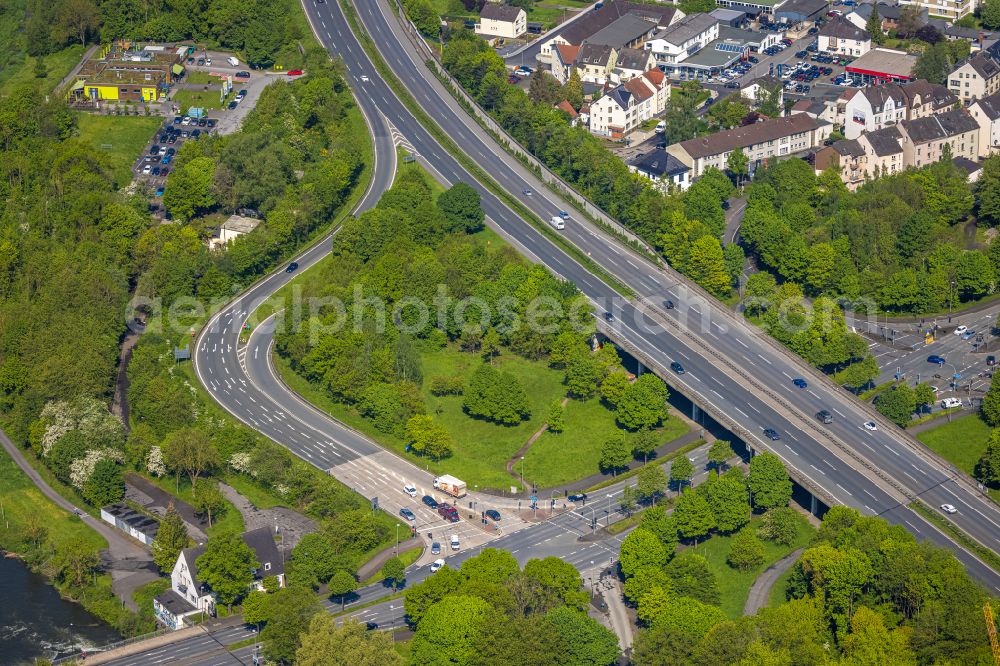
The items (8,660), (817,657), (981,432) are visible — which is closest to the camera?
(817,657)

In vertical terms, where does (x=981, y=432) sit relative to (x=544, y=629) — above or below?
below

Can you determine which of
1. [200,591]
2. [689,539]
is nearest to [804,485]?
[689,539]

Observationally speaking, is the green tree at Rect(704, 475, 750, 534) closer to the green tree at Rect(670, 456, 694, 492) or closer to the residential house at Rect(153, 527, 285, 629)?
the green tree at Rect(670, 456, 694, 492)

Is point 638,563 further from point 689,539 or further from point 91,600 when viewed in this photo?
point 91,600

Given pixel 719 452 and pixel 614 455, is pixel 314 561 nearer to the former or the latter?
pixel 614 455

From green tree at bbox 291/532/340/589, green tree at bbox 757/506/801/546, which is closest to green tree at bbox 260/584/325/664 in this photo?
green tree at bbox 291/532/340/589

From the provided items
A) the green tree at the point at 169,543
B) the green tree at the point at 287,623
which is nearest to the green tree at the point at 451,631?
the green tree at the point at 287,623

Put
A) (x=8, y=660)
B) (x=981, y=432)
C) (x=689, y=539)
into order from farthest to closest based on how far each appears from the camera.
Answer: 1. (x=981, y=432)
2. (x=689, y=539)
3. (x=8, y=660)
